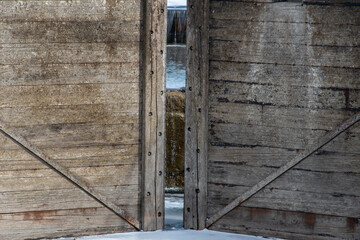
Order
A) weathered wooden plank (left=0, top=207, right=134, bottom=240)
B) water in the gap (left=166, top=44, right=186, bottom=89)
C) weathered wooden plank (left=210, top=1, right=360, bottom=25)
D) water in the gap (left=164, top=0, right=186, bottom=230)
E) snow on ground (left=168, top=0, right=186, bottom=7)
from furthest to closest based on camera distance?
snow on ground (left=168, top=0, right=186, bottom=7) < water in the gap (left=166, top=44, right=186, bottom=89) < water in the gap (left=164, top=0, right=186, bottom=230) < weathered wooden plank (left=0, top=207, right=134, bottom=240) < weathered wooden plank (left=210, top=1, right=360, bottom=25)

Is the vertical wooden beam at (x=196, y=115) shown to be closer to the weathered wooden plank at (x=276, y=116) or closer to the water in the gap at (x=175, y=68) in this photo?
the weathered wooden plank at (x=276, y=116)

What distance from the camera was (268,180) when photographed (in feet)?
13.0

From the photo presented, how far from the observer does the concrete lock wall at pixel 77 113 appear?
382 centimetres

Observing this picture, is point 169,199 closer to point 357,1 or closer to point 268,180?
point 268,180

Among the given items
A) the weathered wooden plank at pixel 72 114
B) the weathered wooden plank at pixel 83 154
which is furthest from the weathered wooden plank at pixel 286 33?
the weathered wooden plank at pixel 83 154

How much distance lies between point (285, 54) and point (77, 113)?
1.77 metres

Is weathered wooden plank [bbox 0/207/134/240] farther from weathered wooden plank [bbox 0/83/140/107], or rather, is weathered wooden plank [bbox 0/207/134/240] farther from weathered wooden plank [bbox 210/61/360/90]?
weathered wooden plank [bbox 210/61/360/90]

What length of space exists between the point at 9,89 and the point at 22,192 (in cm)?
85

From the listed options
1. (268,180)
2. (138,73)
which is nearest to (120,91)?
(138,73)

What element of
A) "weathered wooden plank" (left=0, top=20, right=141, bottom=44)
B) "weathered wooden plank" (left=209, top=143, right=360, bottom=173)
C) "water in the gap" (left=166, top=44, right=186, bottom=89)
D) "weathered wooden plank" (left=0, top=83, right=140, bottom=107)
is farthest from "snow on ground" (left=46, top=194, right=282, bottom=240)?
"water in the gap" (left=166, top=44, right=186, bottom=89)

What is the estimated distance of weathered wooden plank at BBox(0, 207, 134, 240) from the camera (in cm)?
393

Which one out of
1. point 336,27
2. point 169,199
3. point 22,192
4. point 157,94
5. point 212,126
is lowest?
point 169,199

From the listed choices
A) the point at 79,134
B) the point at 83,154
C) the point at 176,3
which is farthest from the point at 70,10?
the point at 176,3

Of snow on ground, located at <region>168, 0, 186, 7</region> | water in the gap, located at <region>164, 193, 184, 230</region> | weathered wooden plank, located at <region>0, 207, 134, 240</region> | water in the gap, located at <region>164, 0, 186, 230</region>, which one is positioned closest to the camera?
weathered wooden plank, located at <region>0, 207, 134, 240</region>
